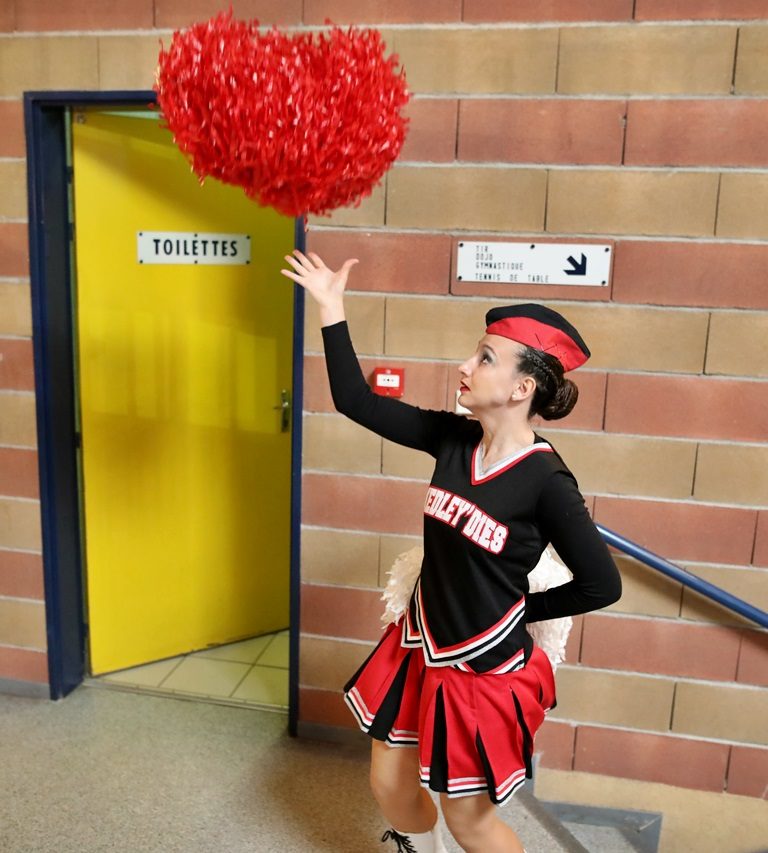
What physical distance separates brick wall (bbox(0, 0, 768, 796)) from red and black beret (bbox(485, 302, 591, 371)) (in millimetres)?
697

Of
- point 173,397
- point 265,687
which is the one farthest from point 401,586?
point 173,397

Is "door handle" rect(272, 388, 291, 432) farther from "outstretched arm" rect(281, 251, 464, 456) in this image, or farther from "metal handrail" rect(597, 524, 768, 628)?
"outstretched arm" rect(281, 251, 464, 456)

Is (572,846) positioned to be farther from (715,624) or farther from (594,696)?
(715,624)

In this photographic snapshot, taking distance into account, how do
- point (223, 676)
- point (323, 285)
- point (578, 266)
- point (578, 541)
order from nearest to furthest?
point (578, 541), point (323, 285), point (578, 266), point (223, 676)

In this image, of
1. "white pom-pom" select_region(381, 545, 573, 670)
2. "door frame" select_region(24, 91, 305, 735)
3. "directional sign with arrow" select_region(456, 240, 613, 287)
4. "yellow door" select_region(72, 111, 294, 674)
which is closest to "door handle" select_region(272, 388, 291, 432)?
"yellow door" select_region(72, 111, 294, 674)

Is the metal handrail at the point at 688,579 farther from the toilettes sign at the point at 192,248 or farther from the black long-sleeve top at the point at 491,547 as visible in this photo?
the toilettes sign at the point at 192,248

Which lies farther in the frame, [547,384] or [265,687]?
[265,687]

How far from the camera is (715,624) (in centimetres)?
219

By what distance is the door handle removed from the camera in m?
2.98

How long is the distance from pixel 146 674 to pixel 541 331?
6.71 feet

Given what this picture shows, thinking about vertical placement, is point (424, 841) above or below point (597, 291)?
below

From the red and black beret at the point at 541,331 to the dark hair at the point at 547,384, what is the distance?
0.05 ft

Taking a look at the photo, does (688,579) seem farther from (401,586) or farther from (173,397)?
(173,397)

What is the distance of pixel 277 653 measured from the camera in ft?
9.91
